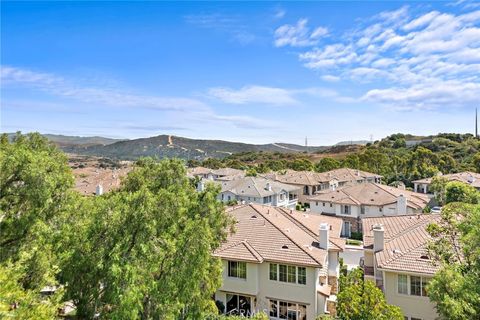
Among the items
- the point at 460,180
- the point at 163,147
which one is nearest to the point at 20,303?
the point at 460,180

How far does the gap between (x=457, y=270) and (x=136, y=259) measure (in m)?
11.7

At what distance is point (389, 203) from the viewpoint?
1775 inches

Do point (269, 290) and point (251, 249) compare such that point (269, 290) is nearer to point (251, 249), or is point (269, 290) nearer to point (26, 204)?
point (251, 249)

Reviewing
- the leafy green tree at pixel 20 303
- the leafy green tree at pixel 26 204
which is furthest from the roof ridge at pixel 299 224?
the leafy green tree at pixel 20 303

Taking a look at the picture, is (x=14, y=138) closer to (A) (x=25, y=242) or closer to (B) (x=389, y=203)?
(A) (x=25, y=242)

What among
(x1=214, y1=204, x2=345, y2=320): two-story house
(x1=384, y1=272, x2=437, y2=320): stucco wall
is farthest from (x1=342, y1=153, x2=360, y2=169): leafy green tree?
(x1=384, y1=272, x2=437, y2=320): stucco wall

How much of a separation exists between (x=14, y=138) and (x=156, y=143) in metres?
137

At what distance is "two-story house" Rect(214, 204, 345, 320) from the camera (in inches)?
770

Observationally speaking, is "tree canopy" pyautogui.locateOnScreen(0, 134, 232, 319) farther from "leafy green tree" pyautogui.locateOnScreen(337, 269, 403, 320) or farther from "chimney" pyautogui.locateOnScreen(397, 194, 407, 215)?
"chimney" pyautogui.locateOnScreen(397, 194, 407, 215)

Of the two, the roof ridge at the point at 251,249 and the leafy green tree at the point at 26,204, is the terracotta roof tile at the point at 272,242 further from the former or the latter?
the leafy green tree at the point at 26,204

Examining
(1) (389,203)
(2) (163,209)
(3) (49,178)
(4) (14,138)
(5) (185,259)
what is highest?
(4) (14,138)

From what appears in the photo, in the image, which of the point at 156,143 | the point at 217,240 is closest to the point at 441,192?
the point at 217,240

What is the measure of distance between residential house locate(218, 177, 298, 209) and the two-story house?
98.7 feet

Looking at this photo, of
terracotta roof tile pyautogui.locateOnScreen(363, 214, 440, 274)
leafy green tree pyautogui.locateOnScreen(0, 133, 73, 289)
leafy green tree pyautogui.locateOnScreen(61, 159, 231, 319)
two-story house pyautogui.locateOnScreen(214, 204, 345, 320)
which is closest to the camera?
leafy green tree pyautogui.locateOnScreen(61, 159, 231, 319)
